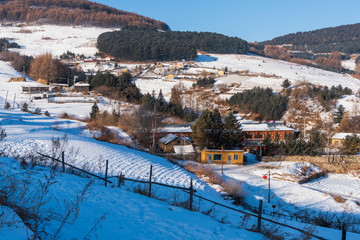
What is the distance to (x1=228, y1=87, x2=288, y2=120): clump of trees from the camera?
4609 centimetres

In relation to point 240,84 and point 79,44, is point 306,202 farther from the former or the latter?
point 79,44

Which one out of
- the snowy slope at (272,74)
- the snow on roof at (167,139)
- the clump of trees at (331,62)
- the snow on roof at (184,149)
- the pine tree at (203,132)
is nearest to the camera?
the snow on roof at (184,149)

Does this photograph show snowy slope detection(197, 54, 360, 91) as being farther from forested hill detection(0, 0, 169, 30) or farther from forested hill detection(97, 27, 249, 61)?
forested hill detection(0, 0, 169, 30)

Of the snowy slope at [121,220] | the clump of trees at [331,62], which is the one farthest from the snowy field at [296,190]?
the clump of trees at [331,62]

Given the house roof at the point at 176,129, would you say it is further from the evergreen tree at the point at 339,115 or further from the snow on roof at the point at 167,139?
the evergreen tree at the point at 339,115

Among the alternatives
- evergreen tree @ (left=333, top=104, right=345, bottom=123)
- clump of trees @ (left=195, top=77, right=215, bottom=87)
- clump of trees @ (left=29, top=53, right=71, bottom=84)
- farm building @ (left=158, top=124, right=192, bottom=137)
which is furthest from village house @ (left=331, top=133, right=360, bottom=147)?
clump of trees @ (left=29, top=53, right=71, bottom=84)

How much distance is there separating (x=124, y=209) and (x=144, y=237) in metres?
1.58

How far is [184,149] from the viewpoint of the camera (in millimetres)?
27922

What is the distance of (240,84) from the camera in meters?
61.3

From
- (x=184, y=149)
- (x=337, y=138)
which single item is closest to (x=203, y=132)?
(x=184, y=149)

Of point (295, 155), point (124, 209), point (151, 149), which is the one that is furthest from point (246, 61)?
point (124, 209)

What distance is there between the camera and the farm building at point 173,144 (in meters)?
27.9

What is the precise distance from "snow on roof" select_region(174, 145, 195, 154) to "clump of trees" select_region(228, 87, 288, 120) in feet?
72.2

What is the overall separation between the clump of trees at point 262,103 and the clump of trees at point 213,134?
19.0 metres
